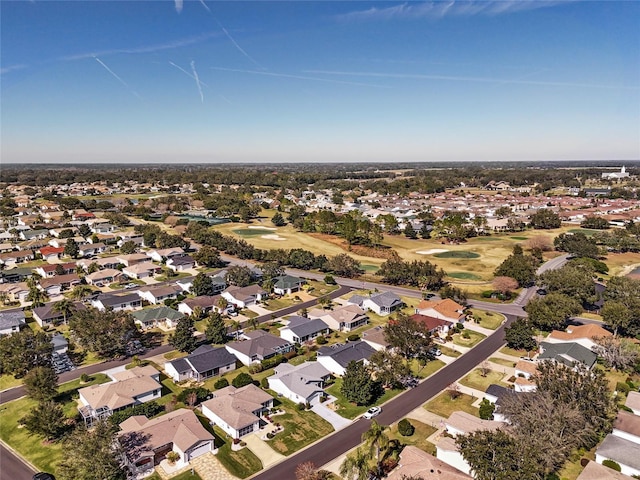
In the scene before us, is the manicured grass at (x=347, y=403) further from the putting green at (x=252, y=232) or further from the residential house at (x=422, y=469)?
the putting green at (x=252, y=232)

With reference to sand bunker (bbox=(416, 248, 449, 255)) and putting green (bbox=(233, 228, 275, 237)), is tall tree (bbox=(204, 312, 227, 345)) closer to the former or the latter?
sand bunker (bbox=(416, 248, 449, 255))

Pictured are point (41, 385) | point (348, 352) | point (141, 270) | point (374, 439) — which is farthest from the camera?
point (141, 270)

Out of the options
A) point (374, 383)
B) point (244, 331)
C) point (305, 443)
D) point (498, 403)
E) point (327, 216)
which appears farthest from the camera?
point (327, 216)

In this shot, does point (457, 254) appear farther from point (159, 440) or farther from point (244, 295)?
point (159, 440)

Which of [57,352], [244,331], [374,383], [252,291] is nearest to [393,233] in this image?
[252,291]

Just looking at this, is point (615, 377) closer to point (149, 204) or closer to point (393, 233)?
point (393, 233)

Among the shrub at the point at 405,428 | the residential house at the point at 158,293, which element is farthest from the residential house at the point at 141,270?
the shrub at the point at 405,428

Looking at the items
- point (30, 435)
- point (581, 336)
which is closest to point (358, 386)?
point (30, 435)
